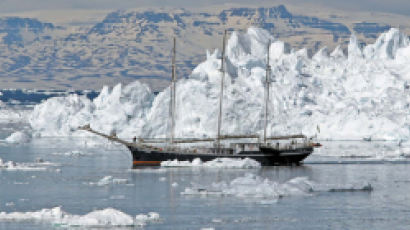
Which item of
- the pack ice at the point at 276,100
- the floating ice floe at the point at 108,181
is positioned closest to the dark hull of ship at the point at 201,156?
the floating ice floe at the point at 108,181

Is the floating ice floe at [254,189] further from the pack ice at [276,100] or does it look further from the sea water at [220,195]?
the pack ice at [276,100]

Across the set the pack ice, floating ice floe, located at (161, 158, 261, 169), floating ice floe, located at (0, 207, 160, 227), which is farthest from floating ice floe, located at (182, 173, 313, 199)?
the pack ice

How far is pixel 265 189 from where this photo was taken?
39.8 m

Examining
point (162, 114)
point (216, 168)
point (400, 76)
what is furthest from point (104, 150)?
point (400, 76)

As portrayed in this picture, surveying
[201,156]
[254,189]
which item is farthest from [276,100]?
[254,189]

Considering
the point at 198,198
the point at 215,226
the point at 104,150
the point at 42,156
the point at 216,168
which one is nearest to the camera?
the point at 215,226

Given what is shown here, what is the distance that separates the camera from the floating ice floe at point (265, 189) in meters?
39.8

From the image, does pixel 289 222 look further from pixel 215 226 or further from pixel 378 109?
pixel 378 109

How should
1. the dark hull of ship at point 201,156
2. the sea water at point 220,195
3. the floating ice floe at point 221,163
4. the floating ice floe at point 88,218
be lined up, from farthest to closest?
1. the dark hull of ship at point 201,156
2. the floating ice floe at point 221,163
3. the sea water at point 220,195
4. the floating ice floe at point 88,218

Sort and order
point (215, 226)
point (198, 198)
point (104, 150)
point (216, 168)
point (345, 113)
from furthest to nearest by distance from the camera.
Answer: point (345, 113)
point (104, 150)
point (216, 168)
point (198, 198)
point (215, 226)

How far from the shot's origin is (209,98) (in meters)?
93.5

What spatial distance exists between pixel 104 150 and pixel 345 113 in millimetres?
27821

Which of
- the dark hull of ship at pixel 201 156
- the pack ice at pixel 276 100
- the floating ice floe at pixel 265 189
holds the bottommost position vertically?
the floating ice floe at pixel 265 189

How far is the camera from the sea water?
32625 mm
